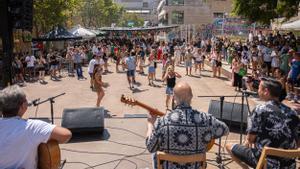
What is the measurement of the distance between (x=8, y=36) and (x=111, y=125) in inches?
142

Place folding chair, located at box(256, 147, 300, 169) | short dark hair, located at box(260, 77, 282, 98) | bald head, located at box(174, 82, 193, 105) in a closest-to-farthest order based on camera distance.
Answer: bald head, located at box(174, 82, 193, 105) < folding chair, located at box(256, 147, 300, 169) < short dark hair, located at box(260, 77, 282, 98)

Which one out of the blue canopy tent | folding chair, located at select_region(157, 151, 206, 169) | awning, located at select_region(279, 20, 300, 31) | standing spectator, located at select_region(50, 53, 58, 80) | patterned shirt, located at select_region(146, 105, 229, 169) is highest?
awning, located at select_region(279, 20, 300, 31)

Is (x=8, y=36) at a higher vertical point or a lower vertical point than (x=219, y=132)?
higher

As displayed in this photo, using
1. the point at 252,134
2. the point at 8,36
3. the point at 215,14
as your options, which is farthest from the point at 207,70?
the point at 215,14

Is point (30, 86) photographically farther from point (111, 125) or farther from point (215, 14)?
point (215, 14)

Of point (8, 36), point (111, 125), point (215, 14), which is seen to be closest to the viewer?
point (8, 36)

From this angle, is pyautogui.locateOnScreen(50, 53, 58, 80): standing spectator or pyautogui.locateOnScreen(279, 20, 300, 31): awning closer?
pyautogui.locateOnScreen(279, 20, 300, 31): awning

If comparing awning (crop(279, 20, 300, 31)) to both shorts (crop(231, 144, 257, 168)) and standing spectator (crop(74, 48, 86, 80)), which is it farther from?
shorts (crop(231, 144, 257, 168))

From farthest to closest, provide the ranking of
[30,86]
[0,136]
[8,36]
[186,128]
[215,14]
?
[215,14]
[30,86]
[8,36]
[186,128]
[0,136]

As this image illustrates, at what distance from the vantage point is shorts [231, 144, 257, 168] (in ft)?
15.8

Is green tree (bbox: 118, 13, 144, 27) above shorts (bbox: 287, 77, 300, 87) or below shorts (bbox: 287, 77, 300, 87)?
above

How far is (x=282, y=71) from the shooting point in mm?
16234

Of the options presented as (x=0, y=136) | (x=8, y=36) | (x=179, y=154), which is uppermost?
(x=8, y=36)

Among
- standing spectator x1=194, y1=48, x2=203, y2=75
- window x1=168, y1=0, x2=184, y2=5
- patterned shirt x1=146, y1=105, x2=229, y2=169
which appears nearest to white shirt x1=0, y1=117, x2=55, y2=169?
patterned shirt x1=146, y1=105, x2=229, y2=169
